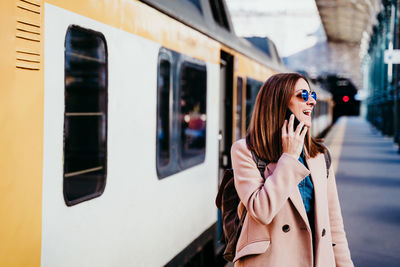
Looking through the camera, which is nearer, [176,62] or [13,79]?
[13,79]

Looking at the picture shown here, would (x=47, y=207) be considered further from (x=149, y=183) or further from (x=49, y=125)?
(x=149, y=183)

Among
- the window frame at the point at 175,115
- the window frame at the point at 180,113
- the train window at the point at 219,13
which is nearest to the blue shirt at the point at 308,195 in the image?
the window frame at the point at 175,115

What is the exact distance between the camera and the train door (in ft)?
18.9

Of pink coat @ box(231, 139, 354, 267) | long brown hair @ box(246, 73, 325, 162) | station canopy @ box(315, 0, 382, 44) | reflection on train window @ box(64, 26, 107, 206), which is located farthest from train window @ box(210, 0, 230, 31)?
station canopy @ box(315, 0, 382, 44)

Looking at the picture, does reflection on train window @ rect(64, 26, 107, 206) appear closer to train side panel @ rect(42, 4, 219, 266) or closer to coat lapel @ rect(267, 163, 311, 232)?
train side panel @ rect(42, 4, 219, 266)

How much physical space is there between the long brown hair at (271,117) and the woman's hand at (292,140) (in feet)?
0.21

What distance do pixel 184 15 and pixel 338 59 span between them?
194ft

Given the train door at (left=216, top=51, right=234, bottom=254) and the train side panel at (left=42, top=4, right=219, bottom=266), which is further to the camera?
the train door at (left=216, top=51, right=234, bottom=254)

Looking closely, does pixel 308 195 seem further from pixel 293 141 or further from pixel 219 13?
pixel 219 13

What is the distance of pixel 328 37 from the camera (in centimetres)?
5878

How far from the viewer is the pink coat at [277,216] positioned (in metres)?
2.20

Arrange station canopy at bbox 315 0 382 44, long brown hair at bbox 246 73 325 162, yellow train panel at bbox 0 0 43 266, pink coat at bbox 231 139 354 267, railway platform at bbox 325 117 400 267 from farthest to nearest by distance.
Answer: station canopy at bbox 315 0 382 44 < railway platform at bbox 325 117 400 267 < long brown hair at bbox 246 73 325 162 < pink coat at bbox 231 139 354 267 < yellow train panel at bbox 0 0 43 266

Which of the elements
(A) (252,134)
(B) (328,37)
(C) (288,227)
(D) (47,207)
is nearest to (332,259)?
(C) (288,227)

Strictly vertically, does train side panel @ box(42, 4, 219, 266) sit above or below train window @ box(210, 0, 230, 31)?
below
